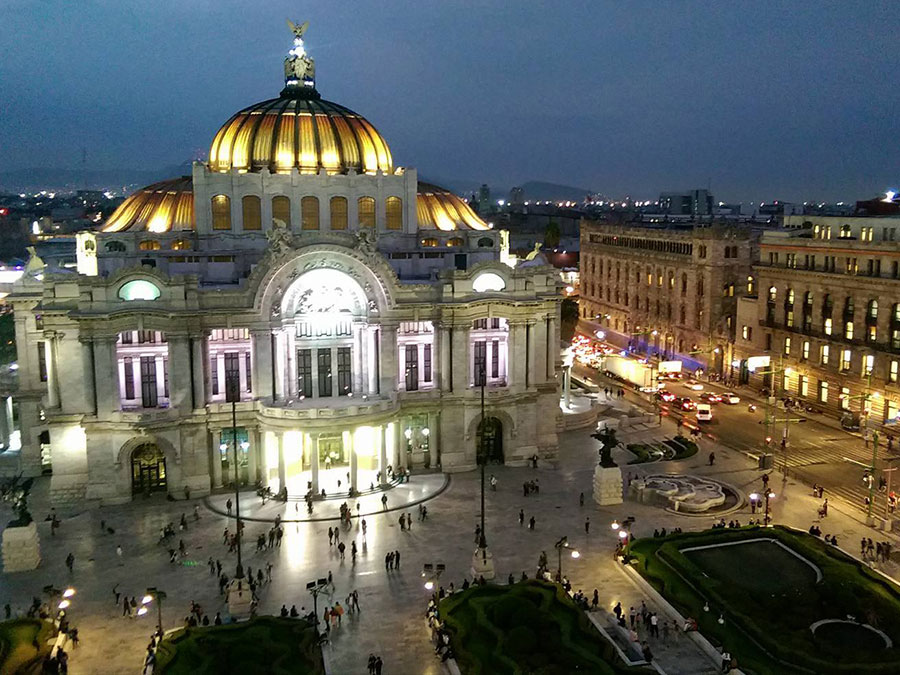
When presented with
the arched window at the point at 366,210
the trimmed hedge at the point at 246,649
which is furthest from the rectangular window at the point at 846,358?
the trimmed hedge at the point at 246,649

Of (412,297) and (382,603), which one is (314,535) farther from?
(412,297)

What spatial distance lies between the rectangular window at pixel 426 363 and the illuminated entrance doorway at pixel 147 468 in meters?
21.0

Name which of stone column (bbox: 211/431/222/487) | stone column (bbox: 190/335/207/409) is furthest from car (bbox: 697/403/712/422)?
stone column (bbox: 190/335/207/409)

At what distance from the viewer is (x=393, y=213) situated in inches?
2985

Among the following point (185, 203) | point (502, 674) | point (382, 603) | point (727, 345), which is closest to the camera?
point (502, 674)

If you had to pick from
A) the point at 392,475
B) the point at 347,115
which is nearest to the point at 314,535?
the point at 392,475

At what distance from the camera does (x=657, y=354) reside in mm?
109000

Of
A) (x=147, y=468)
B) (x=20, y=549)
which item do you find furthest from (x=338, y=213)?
(x=20, y=549)

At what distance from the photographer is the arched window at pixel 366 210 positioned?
243 feet

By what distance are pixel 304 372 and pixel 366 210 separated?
1743 centimetres

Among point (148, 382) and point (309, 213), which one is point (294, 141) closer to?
point (309, 213)

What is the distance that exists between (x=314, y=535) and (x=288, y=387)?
44.5 ft

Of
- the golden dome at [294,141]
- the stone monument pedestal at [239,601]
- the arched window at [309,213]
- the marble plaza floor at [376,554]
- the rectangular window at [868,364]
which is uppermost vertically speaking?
the golden dome at [294,141]

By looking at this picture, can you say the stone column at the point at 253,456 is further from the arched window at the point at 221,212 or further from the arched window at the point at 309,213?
the arched window at the point at 309,213
